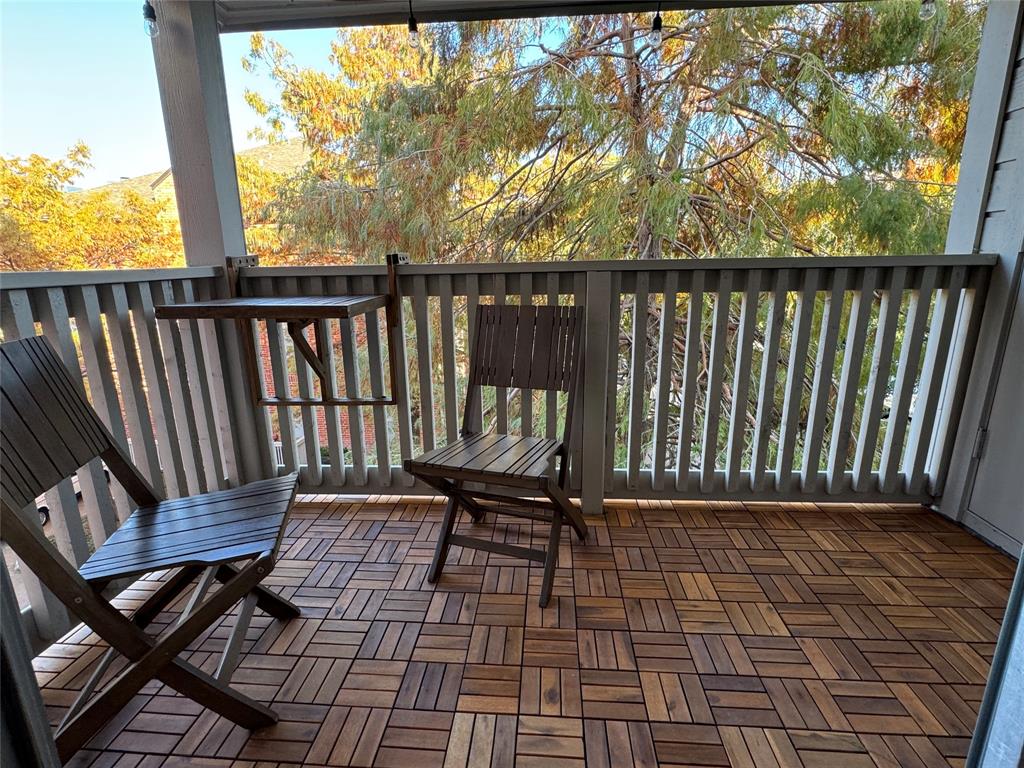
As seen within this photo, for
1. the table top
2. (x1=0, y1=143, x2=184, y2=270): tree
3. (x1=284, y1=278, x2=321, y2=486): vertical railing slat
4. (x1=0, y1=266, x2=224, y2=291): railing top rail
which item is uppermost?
(x1=0, y1=143, x2=184, y2=270): tree

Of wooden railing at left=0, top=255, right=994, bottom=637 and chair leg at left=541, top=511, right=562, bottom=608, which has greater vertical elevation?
wooden railing at left=0, top=255, right=994, bottom=637

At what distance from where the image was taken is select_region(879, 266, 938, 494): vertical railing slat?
2.07 meters

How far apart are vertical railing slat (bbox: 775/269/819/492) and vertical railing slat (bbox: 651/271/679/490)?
1.84 ft

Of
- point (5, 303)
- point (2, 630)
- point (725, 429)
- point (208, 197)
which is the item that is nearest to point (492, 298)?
point (208, 197)

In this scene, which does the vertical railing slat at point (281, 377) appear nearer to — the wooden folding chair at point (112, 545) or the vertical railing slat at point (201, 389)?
the vertical railing slat at point (201, 389)

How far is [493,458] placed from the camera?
1769mm

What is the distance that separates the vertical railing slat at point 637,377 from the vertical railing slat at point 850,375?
92cm

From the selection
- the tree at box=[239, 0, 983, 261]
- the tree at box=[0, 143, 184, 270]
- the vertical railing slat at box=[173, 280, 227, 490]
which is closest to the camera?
the vertical railing slat at box=[173, 280, 227, 490]

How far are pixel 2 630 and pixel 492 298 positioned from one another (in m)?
1.88

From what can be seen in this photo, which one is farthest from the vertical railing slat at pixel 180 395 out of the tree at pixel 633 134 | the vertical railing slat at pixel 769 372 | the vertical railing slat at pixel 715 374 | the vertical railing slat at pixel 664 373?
the vertical railing slat at pixel 769 372

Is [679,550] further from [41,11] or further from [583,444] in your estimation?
[41,11]

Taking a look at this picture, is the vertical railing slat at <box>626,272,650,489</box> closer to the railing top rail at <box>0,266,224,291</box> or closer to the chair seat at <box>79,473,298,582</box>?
the chair seat at <box>79,473,298,582</box>

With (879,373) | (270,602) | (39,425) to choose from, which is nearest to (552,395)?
(270,602)

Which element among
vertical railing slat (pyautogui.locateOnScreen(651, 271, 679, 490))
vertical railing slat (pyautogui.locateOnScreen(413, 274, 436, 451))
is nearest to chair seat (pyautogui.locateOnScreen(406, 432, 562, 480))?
vertical railing slat (pyautogui.locateOnScreen(413, 274, 436, 451))
